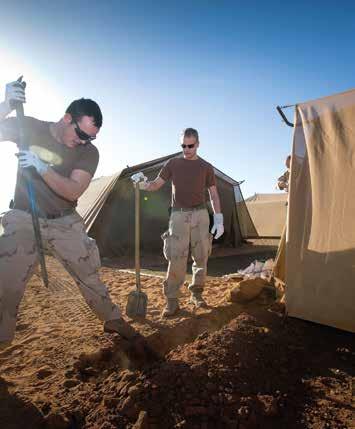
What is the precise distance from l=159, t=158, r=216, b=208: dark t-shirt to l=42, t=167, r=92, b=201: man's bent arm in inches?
54.0

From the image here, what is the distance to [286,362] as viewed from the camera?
2.23 meters

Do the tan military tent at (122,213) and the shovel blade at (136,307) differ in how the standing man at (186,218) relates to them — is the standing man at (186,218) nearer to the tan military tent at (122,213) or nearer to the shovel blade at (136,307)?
the shovel blade at (136,307)

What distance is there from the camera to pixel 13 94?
2342mm

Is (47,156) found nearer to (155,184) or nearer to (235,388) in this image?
(155,184)

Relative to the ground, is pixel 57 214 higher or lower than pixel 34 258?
higher

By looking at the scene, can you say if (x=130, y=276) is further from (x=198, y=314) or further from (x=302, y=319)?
(x=302, y=319)

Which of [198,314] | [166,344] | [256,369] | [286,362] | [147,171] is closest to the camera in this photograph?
[256,369]

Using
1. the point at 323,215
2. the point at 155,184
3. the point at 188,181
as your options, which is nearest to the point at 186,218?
the point at 188,181

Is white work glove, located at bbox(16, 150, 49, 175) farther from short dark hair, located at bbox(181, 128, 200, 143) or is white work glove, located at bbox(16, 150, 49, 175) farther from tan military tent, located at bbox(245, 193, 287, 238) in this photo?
tan military tent, located at bbox(245, 193, 287, 238)

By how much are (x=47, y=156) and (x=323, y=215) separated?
2.43 metres

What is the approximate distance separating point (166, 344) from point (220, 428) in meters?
1.21

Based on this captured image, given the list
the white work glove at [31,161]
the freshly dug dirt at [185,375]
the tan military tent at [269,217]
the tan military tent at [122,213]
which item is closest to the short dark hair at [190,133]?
the white work glove at [31,161]

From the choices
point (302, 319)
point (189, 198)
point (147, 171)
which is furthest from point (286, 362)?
point (147, 171)

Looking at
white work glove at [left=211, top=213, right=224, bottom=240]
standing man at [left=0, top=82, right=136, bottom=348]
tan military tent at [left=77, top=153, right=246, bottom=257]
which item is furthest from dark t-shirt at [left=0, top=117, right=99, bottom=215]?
tan military tent at [left=77, top=153, right=246, bottom=257]
